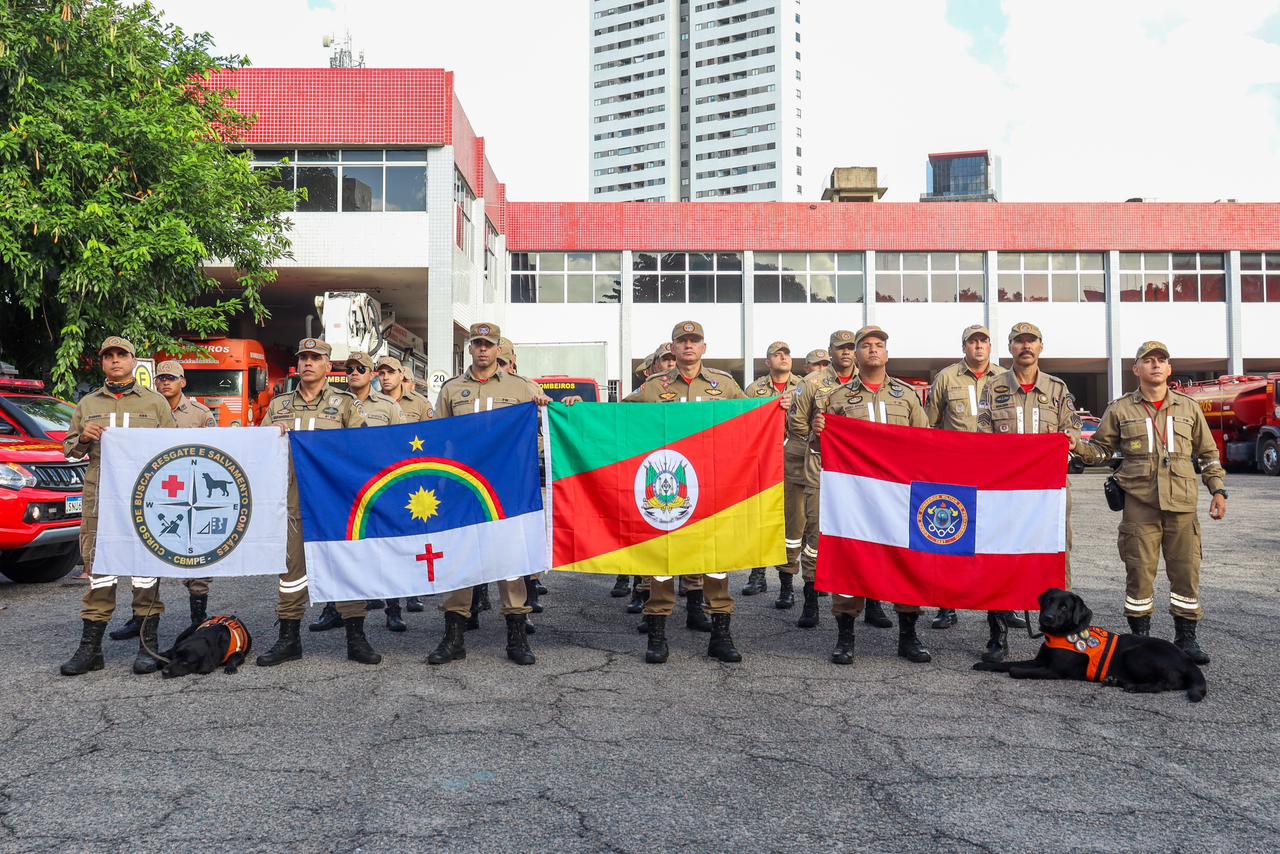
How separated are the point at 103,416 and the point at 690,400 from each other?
12.7ft

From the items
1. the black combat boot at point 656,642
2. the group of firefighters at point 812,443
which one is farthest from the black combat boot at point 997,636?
the black combat boot at point 656,642

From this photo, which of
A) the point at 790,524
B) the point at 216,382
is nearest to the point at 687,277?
the point at 216,382

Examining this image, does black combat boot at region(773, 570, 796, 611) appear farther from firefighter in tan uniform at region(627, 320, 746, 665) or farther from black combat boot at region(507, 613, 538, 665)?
black combat boot at region(507, 613, 538, 665)

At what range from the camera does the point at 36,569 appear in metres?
9.65

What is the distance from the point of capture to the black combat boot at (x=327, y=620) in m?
7.36

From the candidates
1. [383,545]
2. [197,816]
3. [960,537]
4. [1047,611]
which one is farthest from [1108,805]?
[383,545]

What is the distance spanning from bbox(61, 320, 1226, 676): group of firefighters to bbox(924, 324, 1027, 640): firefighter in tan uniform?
1 centimetres

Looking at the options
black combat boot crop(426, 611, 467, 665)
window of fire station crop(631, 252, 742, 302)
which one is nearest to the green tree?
black combat boot crop(426, 611, 467, 665)

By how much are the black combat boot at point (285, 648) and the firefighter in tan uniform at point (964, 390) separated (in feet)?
14.6

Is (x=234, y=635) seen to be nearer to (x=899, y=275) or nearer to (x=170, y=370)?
(x=170, y=370)

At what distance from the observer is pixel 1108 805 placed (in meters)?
3.74

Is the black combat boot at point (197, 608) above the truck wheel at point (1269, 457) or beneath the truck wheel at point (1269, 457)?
beneath

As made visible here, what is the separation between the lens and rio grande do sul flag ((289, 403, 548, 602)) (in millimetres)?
6180

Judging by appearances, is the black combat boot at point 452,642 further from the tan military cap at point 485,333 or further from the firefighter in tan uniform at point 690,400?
the tan military cap at point 485,333
